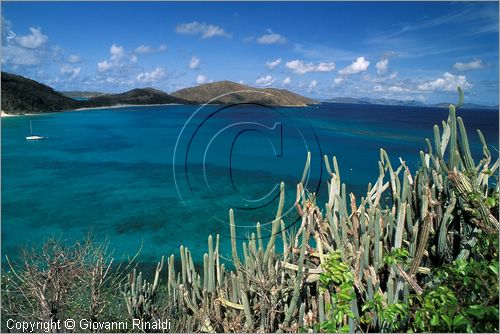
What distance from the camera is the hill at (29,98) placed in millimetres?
58562

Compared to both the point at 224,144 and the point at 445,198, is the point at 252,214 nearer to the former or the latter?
the point at 445,198

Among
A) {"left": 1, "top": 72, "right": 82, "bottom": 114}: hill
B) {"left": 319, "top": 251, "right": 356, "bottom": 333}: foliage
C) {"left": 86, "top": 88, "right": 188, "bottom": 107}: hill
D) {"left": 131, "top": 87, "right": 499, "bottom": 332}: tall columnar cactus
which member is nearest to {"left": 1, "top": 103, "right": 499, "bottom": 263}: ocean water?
{"left": 131, "top": 87, "right": 499, "bottom": 332}: tall columnar cactus

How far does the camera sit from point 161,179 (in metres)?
26.1

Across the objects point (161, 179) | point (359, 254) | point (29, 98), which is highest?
point (29, 98)

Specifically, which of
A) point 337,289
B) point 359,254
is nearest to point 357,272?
point 359,254

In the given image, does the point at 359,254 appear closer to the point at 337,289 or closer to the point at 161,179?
the point at 337,289

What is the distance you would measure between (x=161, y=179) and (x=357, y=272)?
23940 mm

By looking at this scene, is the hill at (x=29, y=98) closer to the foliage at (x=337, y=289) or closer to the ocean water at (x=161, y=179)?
the ocean water at (x=161, y=179)

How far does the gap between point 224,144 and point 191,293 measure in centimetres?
3627

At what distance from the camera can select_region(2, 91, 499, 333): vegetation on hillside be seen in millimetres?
2697

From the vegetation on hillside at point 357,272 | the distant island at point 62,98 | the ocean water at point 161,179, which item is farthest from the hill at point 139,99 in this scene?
the vegetation on hillside at point 357,272

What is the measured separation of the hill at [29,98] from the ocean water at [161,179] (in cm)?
1100

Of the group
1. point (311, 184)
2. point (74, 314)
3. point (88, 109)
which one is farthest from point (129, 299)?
point (88, 109)

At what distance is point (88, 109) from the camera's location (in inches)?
3061
